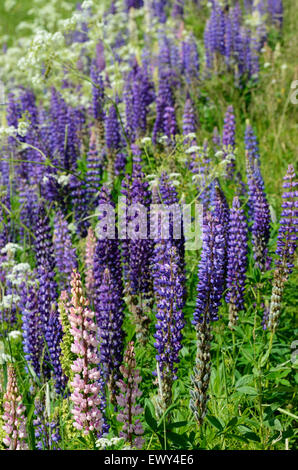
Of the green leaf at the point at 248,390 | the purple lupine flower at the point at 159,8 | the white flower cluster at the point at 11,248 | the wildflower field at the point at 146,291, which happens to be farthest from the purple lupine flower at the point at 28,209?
the purple lupine flower at the point at 159,8

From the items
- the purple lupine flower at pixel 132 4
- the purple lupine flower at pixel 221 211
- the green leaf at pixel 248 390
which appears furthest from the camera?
the purple lupine flower at pixel 132 4

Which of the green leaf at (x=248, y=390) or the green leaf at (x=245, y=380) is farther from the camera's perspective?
the green leaf at (x=245, y=380)

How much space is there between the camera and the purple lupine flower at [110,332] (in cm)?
330

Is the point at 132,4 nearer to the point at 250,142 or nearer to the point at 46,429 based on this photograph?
the point at 250,142

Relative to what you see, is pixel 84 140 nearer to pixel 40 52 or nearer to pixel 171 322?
pixel 40 52

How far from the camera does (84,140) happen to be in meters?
7.27

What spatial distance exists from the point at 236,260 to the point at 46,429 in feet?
5.21

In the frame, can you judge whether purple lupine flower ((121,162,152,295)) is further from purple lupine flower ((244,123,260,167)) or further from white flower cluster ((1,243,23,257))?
purple lupine flower ((244,123,260,167))

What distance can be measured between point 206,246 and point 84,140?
4.55 metres

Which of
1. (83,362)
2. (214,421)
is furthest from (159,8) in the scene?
(83,362)

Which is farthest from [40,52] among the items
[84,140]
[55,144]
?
[84,140]

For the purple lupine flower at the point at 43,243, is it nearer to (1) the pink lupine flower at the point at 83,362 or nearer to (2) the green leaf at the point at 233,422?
(1) the pink lupine flower at the point at 83,362

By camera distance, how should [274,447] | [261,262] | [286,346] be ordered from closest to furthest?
[274,447], [286,346], [261,262]

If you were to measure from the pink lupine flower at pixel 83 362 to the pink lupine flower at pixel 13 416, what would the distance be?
0.73 feet
